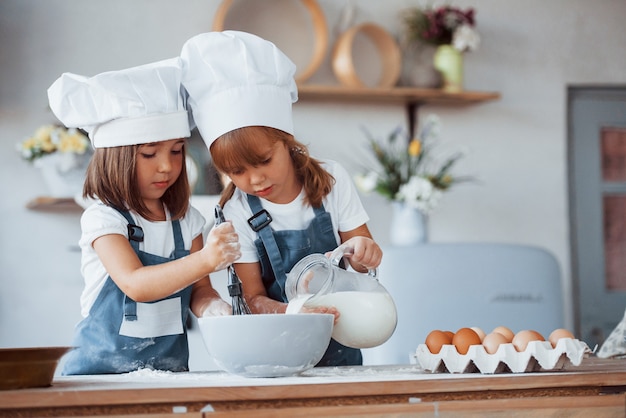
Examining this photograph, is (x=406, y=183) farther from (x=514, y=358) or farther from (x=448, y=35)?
(x=514, y=358)

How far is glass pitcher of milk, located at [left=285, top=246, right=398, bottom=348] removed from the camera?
48.2 inches

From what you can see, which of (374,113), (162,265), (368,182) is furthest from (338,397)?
(374,113)

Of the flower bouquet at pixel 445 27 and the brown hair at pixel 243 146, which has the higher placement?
the flower bouquet at pixel 445 27

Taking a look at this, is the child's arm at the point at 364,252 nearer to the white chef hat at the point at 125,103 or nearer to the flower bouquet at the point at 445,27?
the white chef hat at the point at 125,103

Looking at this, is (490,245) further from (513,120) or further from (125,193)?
(125,193)

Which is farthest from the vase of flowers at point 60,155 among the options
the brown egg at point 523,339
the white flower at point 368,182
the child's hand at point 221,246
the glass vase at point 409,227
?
the brown egg at point 523,339

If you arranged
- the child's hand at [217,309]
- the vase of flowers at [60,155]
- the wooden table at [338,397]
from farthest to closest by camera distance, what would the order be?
1. the vase of flowers at [60,155]
2. the child's hand at [217,309]
3. the wooden table at [338,397]

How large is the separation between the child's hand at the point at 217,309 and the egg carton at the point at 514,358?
0.37 meters

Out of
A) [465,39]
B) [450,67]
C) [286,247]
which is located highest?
[465,39]

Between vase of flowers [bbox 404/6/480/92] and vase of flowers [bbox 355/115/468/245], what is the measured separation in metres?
Result: 0.18

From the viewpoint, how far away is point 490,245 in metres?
2.85

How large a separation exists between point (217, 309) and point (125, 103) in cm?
37

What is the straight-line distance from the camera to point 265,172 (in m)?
1.49

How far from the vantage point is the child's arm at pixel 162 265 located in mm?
1172
